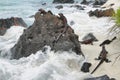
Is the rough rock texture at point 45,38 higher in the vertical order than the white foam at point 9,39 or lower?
higher

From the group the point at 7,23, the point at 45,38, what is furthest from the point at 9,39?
the point at 45,38

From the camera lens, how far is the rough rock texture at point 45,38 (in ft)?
30.3

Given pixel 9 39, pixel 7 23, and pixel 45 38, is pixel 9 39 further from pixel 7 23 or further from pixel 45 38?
pixel 45 38

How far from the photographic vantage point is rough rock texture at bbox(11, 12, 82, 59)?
A: 364 inches

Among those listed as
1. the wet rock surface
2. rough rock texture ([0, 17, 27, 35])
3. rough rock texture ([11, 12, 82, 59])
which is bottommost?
rough rock texture ([0, 17, 27, 35])

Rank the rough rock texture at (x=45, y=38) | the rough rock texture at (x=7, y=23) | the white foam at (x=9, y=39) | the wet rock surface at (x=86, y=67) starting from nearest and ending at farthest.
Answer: the wet rock surface at (x=86, y=67)
the rough rock texture at (x=45, y=38)
the white foam at (x=9, y=39)
the rough rock texture at (x=7, y=23)

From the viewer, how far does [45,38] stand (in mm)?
9531

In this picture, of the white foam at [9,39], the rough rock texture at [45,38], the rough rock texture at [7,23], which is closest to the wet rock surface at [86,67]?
the rough rock texture at [45,38]

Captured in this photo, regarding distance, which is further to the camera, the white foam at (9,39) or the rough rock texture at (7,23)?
the rough rock texture at (7,23)

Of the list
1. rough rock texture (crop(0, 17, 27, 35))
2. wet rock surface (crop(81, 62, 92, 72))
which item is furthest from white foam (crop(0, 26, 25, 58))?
wet rock surface (crop(81, 62, 92, 72))

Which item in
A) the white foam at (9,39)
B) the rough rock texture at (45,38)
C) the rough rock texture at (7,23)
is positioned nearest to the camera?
the rough rock texture at (45,38)

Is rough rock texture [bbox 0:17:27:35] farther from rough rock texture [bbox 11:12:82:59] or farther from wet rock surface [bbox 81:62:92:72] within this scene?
wet rock surface [bbox 81:62:92:72]

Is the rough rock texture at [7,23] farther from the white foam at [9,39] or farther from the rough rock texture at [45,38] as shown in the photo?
the rough rock texture at [45,38]

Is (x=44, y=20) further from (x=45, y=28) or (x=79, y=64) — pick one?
(x=79, y=64)
